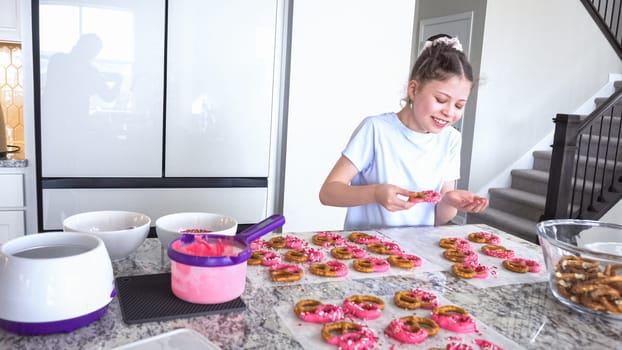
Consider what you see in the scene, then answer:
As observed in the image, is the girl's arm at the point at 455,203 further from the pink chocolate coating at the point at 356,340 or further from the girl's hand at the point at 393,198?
the pink chocolate coating at the point at 356,340

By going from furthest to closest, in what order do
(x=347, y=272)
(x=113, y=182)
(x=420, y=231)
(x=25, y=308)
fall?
(x=113, y=182), (x=420, y=231), (x=347, y=272), (x=25, y=308)

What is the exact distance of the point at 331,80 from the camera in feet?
8.93

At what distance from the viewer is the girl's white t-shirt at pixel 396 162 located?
5.76ft

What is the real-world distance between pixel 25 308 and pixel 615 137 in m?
5.31

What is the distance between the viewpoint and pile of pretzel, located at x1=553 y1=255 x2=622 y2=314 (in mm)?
992

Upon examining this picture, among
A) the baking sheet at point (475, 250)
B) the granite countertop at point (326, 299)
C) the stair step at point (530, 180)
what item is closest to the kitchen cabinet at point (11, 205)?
the granite countertop at point (326, 299)

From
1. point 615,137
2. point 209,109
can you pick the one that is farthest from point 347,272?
point 615,137

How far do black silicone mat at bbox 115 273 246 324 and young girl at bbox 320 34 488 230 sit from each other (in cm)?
72

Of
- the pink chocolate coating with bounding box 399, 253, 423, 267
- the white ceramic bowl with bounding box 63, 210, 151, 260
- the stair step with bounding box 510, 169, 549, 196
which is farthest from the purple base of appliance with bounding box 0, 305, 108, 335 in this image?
the stair step with bounding box 510, 169, 549, 196

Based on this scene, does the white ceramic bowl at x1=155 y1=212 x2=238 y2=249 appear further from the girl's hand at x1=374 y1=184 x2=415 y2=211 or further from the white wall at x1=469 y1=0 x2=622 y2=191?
the white wall at x1=469 y1=0 x2=622 y2=191

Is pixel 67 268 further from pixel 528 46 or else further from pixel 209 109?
pixel 528 46

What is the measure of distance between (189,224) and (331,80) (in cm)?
169

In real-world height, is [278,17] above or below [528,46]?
below

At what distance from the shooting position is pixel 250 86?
264 centimetres
